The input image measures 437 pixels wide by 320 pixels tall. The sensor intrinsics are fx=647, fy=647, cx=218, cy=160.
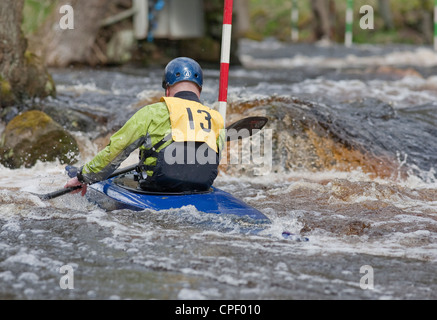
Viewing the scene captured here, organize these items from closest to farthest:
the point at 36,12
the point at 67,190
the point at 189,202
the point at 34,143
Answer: the point at 189,202, the point at 67,190, the point at 34,143, the point at 36,12

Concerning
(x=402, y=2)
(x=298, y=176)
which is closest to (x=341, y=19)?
(x=402, y=2)

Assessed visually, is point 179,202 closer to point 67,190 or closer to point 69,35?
point 67,190

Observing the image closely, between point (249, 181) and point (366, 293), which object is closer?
point (366, 293)

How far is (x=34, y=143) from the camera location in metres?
6.23

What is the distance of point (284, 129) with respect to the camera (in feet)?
21.8

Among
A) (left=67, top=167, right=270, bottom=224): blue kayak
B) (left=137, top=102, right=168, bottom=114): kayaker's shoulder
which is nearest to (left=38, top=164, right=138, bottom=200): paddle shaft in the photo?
(left=67, top=167, right=270, bottom=224): blue kayak

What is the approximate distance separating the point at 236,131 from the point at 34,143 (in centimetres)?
242

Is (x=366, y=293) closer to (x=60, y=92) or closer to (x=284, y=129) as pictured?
(x=284, y=129)

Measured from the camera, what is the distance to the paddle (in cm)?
452

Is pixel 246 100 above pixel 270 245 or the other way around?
above

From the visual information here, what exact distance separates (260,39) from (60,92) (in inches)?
658

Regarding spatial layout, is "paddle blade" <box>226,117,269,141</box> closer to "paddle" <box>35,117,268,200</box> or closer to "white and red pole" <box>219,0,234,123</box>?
"paddle" <box>35,117,268,200</box>

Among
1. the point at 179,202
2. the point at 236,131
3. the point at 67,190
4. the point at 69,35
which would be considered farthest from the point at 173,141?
the point at 69,35
